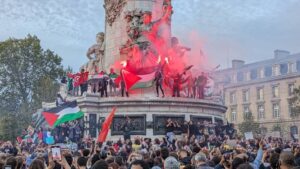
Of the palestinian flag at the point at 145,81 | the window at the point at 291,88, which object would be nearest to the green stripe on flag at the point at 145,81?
the palestinian flag at the point at 145,81

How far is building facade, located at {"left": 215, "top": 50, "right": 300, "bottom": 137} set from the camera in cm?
7556

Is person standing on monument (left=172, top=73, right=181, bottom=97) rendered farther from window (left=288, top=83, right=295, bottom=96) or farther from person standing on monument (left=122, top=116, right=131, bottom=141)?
window (left=288, top=83, right=295, bottom=96)

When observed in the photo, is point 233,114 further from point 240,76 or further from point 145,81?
point 145,81

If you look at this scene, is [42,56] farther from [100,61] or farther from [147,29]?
[147,29]

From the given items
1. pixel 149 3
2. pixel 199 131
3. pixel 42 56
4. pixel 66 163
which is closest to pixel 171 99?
pixel 199 131

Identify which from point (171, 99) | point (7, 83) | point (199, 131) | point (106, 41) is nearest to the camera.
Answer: point (199, 131)

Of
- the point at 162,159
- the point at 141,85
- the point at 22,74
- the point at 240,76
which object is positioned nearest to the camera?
the point at 162,159

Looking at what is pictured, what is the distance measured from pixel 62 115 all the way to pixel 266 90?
2451 inches

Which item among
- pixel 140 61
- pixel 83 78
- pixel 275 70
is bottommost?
pixel 83 78

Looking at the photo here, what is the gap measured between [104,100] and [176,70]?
837 cm

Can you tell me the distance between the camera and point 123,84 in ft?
112

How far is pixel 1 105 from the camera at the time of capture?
65.6m

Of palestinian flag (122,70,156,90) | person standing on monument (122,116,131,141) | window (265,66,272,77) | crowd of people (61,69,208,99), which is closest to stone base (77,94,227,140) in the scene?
person standing on monument (122,116,131,141)

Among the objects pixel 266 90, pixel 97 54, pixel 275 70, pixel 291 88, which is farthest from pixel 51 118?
pixel 275 70
